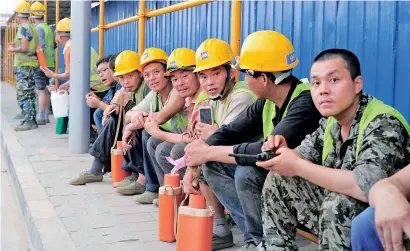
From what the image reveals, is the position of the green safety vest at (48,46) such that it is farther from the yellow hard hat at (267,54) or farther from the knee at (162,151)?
the yellow hard hat at (267,54)

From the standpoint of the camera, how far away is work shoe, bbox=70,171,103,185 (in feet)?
17.8

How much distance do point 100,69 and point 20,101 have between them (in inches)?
147

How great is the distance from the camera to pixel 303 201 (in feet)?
8.79

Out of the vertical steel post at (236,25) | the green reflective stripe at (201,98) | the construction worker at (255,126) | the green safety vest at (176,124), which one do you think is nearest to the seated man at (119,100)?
the green safety vest at (176,124)

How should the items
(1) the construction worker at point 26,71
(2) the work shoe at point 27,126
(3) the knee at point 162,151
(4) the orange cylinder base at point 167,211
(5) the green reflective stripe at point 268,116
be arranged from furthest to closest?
(1) the construction worker at point 26,71 < (2) the work shoe at point 27,126 < (3) the knee at point 162,151 < (4) the orange cylinder base at point 167,211 < (5) the green reflective stripe at point 268,116

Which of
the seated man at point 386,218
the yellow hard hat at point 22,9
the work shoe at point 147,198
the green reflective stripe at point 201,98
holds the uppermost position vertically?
the yellow hard hat at point 22,9

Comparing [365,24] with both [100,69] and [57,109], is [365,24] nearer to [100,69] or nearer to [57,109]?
[100,69]

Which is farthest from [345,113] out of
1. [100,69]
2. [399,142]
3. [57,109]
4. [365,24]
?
[57,109]

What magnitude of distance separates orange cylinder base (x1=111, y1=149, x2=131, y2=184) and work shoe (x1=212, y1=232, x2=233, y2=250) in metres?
1.86

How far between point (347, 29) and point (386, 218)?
2181 mm

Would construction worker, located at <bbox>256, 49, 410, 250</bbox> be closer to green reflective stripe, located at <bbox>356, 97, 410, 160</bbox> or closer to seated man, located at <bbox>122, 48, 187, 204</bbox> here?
green reflective stripe, located at <bbox>356, 97, 410, 160</bbox>

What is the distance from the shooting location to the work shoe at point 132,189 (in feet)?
16.5

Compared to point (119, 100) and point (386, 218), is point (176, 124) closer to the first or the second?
point (119, 100)

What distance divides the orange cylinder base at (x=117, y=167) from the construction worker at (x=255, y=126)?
72.4 inches
